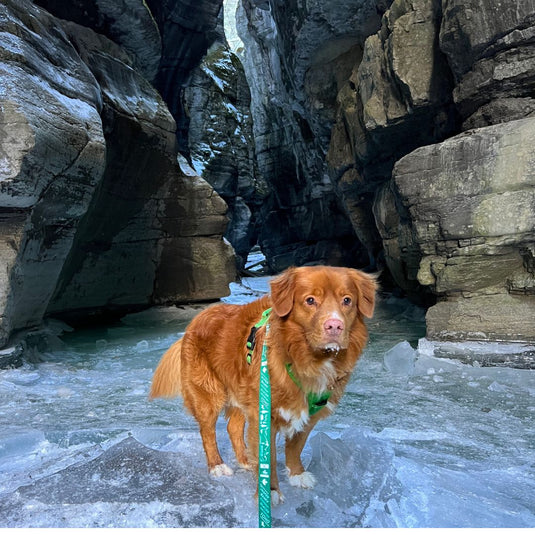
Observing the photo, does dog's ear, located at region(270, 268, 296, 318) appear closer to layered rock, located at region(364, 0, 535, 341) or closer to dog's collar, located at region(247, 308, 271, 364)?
dog's collar, located at region(247, 308, 271, 364)

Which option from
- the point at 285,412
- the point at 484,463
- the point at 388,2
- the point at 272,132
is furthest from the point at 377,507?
the point at 272,132

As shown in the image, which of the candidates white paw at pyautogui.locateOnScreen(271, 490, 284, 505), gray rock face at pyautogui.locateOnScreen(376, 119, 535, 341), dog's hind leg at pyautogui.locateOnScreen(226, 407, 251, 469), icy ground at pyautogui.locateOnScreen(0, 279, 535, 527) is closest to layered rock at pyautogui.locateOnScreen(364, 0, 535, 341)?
gray rock face at pyautogui.locateOnScreen(376, 119, 535, 341)

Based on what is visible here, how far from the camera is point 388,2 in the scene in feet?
35.9

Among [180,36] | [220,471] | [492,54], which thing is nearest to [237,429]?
[220,471]

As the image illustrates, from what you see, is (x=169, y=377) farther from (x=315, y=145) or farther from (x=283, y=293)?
(x=315, y=145)

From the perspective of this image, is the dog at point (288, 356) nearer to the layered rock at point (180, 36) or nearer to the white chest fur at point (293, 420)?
the white chest fur at point (293, 420)

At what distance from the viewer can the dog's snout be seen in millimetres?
1913

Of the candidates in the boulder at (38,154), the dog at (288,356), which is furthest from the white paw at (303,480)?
the boulder at (38,154)

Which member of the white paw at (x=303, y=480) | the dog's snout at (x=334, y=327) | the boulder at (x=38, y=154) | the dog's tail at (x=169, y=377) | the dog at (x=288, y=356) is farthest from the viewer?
the boulder at (x=38, y=154)

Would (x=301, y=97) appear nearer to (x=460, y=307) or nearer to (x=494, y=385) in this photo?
A: (x=460, y=307)

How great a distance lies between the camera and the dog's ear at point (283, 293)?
2.12 metres

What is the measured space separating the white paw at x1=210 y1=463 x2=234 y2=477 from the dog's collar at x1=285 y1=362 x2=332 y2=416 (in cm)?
71

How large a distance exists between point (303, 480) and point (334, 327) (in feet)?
3.57

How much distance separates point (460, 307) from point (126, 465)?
595 centimetres
